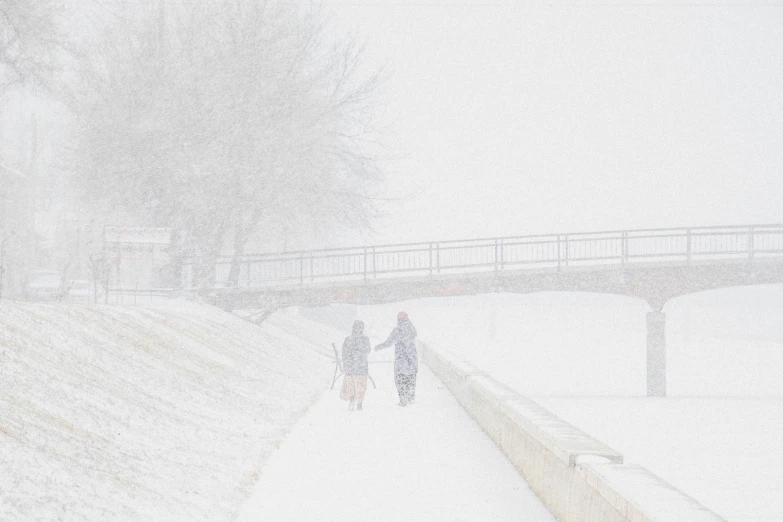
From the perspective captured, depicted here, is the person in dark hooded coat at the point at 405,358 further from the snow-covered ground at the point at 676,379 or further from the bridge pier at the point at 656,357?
the bridge pier at the point at 656,357

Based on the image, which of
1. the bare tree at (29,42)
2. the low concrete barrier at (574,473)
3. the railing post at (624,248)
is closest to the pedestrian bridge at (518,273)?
the railing post at (624,248)

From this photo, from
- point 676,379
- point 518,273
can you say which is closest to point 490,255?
point 518,273

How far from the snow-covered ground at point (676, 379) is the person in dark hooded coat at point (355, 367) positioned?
5522 millimetres

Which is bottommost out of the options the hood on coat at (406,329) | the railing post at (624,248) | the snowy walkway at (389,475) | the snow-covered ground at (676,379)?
the snow-covered ground at (676,379)

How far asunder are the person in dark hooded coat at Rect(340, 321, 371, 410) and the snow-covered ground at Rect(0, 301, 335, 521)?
0.99 m

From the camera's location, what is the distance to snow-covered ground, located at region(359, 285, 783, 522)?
1923cm

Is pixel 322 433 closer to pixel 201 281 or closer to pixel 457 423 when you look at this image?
pixel 457 423

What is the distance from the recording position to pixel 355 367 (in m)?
17.5

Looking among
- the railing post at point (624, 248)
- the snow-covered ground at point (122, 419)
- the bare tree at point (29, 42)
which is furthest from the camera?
the railing post at point (624, 248)

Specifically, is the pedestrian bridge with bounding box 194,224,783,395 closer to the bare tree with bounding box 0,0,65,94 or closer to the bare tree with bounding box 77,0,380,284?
the bare tree with bounding box 77,0,380,284

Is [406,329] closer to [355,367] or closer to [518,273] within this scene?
[355,367]

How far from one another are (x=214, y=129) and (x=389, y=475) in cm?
2186

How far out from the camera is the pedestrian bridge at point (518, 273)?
34812mm

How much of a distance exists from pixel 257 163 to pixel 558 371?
27325 millimetres
